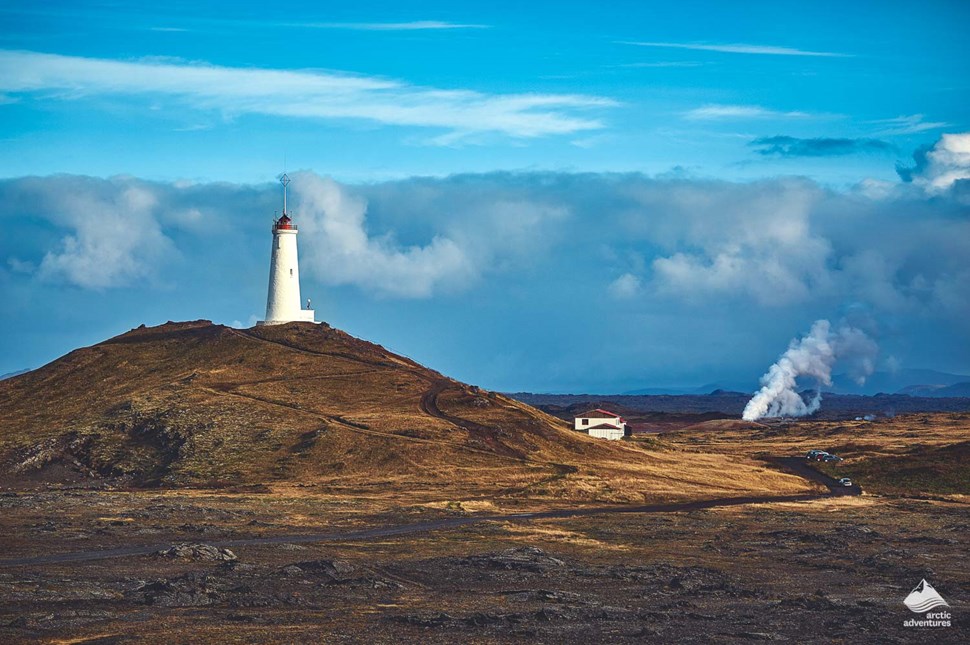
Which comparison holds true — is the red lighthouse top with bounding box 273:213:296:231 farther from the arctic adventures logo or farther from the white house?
the arctic adventures logo

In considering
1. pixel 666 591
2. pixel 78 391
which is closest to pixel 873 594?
pixel 666 591

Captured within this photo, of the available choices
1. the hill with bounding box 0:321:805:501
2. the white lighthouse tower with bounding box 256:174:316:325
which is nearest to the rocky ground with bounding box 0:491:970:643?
the hill with bounding box 0:321:805:501

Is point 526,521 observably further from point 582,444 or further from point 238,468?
point 582,444

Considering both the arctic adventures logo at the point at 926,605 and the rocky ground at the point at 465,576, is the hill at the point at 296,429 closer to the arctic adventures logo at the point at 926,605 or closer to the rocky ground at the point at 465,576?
the rocky ground at the point at 465,576

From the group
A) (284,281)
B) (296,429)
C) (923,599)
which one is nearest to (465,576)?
(923,599)

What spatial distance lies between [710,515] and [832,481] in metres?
44.0

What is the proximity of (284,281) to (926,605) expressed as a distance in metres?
119

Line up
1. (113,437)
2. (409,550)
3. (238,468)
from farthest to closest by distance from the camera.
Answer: (113,437) → (238,468) → (409,550)

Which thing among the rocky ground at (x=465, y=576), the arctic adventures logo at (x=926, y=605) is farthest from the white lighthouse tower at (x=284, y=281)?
the arctic adventures logo at (x=926, y=605)

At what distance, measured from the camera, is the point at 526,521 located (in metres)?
86.0

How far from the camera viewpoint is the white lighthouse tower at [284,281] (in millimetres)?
157000

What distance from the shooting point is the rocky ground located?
45812mm

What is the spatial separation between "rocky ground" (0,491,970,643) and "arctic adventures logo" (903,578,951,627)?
2.06 feet

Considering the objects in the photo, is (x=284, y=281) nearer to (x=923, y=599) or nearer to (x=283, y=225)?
(x=283, y=225)
